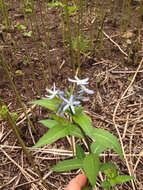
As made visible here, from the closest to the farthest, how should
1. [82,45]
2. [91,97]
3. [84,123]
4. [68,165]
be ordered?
[84,123] < [68,165] < [91,97] < [82,45]

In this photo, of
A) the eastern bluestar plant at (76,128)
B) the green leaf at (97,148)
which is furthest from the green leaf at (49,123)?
the green leaf at (97,148)

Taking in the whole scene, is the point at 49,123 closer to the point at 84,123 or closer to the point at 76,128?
the point at 76,128

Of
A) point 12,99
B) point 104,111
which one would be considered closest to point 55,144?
point 104,111

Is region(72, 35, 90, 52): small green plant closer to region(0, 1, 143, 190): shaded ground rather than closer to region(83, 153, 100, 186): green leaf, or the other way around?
region(0, 1, 143, 190): shaded ground

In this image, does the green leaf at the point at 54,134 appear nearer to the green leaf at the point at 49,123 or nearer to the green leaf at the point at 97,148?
the green leaf at the point at 49,123

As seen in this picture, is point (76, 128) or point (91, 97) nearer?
point (76, 128)

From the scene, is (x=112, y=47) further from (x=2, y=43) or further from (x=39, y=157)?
(x=39, y=157)

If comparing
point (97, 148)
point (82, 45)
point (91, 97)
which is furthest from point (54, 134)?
point (82, 45)
